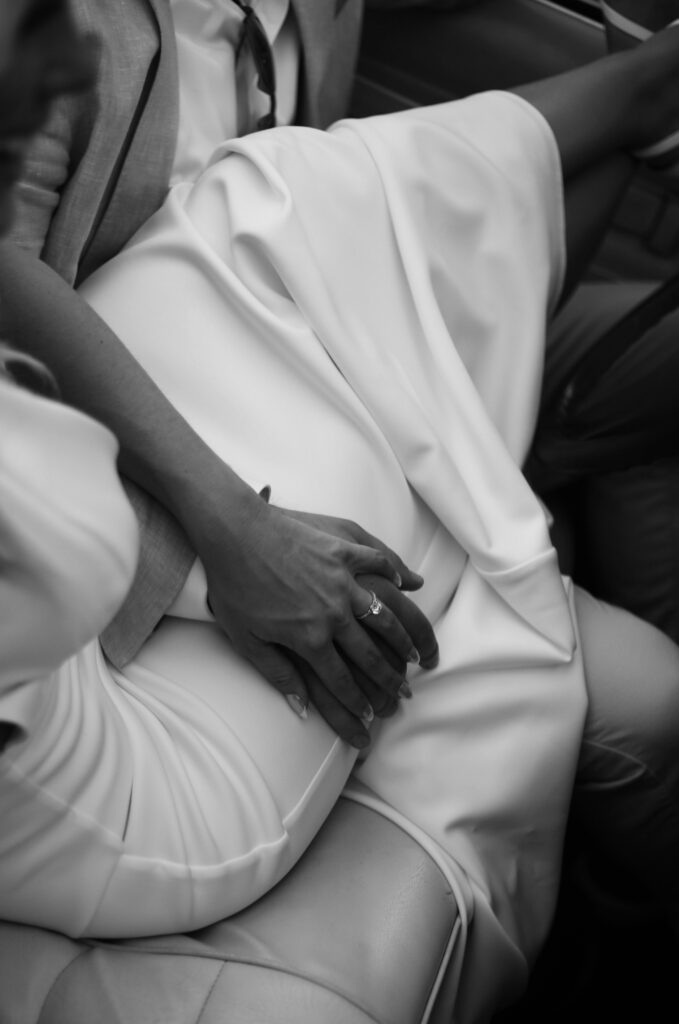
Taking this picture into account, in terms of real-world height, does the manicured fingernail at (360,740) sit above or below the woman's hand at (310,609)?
below

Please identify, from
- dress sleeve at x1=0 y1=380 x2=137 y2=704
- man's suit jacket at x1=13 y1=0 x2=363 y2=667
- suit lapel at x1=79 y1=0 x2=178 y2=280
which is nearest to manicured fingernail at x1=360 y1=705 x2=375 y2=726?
man's suit jacket at x1=13 y1=0 x2=363 y2=667

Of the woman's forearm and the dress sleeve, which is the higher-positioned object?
the dress sleeve

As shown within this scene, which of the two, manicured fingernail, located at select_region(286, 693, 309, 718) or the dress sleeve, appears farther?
manicured fingernail, located at select_region(286, 693, 309, 718)

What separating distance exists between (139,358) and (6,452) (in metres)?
0.41

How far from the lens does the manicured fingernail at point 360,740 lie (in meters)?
0.73

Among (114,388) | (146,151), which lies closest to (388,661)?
(114,388)

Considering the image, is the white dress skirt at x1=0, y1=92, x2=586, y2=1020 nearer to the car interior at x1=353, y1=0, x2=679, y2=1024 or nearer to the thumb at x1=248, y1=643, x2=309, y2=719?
the thumb at x1=248, y1=643, x2=309, y2=719

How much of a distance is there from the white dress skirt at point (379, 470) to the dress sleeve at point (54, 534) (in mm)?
250

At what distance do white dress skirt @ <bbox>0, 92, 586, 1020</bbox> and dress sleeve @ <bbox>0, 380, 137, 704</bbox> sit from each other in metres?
0.25

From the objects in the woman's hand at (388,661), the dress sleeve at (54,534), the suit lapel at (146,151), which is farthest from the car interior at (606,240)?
the dress sleeve at (54,534)

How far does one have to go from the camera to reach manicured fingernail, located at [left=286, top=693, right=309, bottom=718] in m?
0.71

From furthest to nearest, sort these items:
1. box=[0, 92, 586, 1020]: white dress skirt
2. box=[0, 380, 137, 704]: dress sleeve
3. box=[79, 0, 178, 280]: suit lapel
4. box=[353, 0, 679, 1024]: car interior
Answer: box=[353, 0, 679, 1024]: car interior
box=[79, 0, 178, 280]: suit lapel
box=[0, 92, 586, 1020]: white dress skirt
box=[0, 380, 137, 704]: dress sleeve

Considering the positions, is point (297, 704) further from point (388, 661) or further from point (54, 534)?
point (54, 534)

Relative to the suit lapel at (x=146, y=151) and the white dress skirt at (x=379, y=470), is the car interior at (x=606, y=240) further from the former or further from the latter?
the suit lapel at (x=146, y=151)
